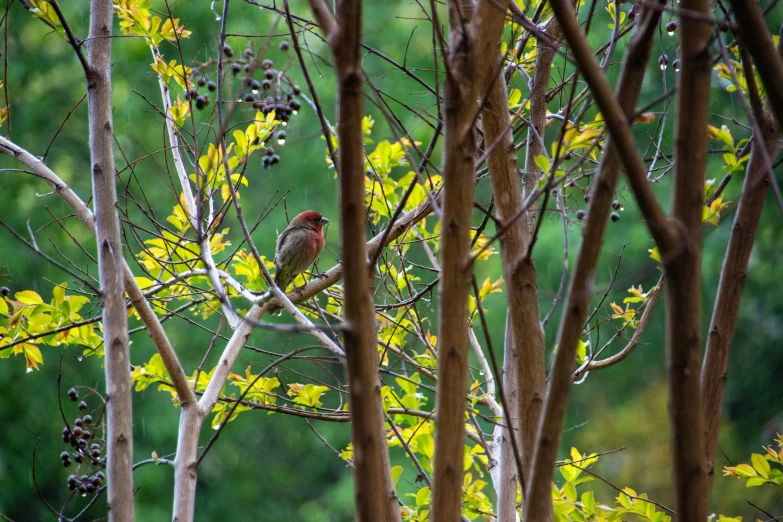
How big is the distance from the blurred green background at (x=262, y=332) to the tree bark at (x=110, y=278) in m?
7.09

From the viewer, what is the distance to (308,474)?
1280 cm

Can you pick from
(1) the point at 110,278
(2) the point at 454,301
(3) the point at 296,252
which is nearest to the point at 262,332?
(3) the point at 296,252

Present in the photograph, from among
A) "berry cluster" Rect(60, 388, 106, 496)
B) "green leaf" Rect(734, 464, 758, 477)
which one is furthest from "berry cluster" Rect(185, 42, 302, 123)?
"green leaf" Rect(734, 464, 758, 477)

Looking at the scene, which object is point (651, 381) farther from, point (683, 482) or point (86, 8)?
point (683, 482)

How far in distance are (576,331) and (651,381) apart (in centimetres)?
1046

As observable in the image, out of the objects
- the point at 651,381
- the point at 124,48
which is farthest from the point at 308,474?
the point at 124,48

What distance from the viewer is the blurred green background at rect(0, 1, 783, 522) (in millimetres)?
9961

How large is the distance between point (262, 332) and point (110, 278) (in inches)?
370

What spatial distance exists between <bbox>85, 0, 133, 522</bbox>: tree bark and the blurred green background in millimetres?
7091

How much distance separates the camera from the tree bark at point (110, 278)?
2033 mm

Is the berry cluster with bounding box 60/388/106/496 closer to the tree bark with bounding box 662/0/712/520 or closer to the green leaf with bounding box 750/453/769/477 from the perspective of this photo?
the tree bark with bounding box 662/0/712/520

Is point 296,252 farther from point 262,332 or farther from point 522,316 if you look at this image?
point 262,332

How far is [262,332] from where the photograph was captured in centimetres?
1142

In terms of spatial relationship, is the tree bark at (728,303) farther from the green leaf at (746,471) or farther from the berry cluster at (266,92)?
the berry cluster at (266,92)
